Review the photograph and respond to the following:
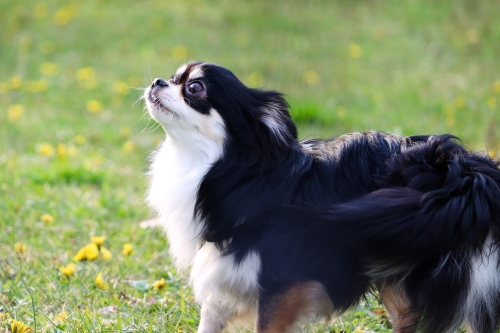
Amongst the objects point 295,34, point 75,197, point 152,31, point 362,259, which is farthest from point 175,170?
point 152,31

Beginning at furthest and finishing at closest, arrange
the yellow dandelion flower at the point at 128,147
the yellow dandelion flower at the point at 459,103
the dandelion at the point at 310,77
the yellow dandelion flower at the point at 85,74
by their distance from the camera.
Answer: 1. the yellow dandelion flower at the point at 85,74
2. the dandelion at the point at 310,77
3. the yellow dandelion flower at the point at 459,103
4. the yellow dandelion flower at the point at 128,147

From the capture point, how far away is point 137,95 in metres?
7.49

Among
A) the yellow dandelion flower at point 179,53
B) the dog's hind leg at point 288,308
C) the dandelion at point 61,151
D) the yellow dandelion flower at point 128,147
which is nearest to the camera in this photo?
the dog's hind leg at point 288,308

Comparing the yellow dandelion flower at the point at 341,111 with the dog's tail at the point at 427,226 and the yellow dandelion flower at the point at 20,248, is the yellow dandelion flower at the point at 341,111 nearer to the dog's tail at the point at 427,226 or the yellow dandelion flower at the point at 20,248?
the yellow dandelion flower at the point at 20,248

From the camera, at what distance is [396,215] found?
7.49 ft

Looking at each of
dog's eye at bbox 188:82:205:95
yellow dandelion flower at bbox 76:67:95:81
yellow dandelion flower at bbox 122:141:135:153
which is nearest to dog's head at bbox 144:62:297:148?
dog's eye at bbox 188:82:205:95

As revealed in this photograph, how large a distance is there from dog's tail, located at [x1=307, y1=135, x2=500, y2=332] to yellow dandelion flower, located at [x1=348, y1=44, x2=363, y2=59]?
250 inches

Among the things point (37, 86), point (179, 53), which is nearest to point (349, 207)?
point (37, 86)

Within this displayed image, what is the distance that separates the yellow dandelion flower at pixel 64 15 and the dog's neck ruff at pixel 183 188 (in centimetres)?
801

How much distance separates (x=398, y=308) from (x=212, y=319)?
31.0 inches

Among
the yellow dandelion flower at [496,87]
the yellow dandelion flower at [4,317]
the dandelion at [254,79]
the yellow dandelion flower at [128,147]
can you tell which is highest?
the yellow dandelion flower at [496,87]

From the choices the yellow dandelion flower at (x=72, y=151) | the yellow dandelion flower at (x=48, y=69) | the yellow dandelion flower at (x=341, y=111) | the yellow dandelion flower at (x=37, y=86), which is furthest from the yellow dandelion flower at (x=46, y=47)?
the yellow dandelion flower at (x=341, y=111)

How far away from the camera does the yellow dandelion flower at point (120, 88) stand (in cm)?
740

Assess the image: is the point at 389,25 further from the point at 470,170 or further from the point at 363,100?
the point at 470,170
